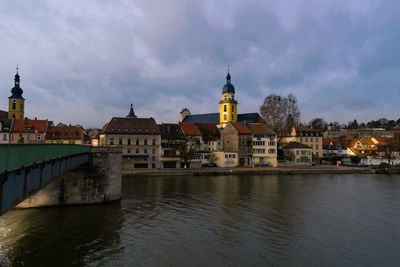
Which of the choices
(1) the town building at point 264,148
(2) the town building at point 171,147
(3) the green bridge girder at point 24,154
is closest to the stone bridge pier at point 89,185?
(3) the green bridge girder at point 24,154

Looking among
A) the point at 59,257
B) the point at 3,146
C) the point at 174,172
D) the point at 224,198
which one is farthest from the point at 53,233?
the point at 174,172

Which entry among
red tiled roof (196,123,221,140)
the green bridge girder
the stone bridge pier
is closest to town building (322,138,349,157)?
red tiled roof (196,123,221,140)

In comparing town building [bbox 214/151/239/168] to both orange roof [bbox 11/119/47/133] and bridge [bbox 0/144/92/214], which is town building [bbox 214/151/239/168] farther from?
bridge [bbox 0/144/92/214]

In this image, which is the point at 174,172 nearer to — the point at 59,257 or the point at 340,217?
the point at 340,217

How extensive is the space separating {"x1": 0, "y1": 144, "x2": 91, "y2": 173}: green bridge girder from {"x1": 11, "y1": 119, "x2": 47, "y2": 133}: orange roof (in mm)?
54907

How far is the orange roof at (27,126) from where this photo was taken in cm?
6794

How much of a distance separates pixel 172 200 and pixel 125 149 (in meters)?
31.0

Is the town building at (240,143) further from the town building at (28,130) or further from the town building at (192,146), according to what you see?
the town building at (28,130)

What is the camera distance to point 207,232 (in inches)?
877

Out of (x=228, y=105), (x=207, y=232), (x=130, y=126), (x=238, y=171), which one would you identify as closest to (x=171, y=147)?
(x=130, y=126)

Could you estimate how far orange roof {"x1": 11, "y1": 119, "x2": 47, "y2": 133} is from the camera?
6794 cm

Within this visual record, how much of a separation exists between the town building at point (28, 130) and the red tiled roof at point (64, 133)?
5.08ft

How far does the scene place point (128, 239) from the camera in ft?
67.8

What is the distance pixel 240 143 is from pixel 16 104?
64885mm
